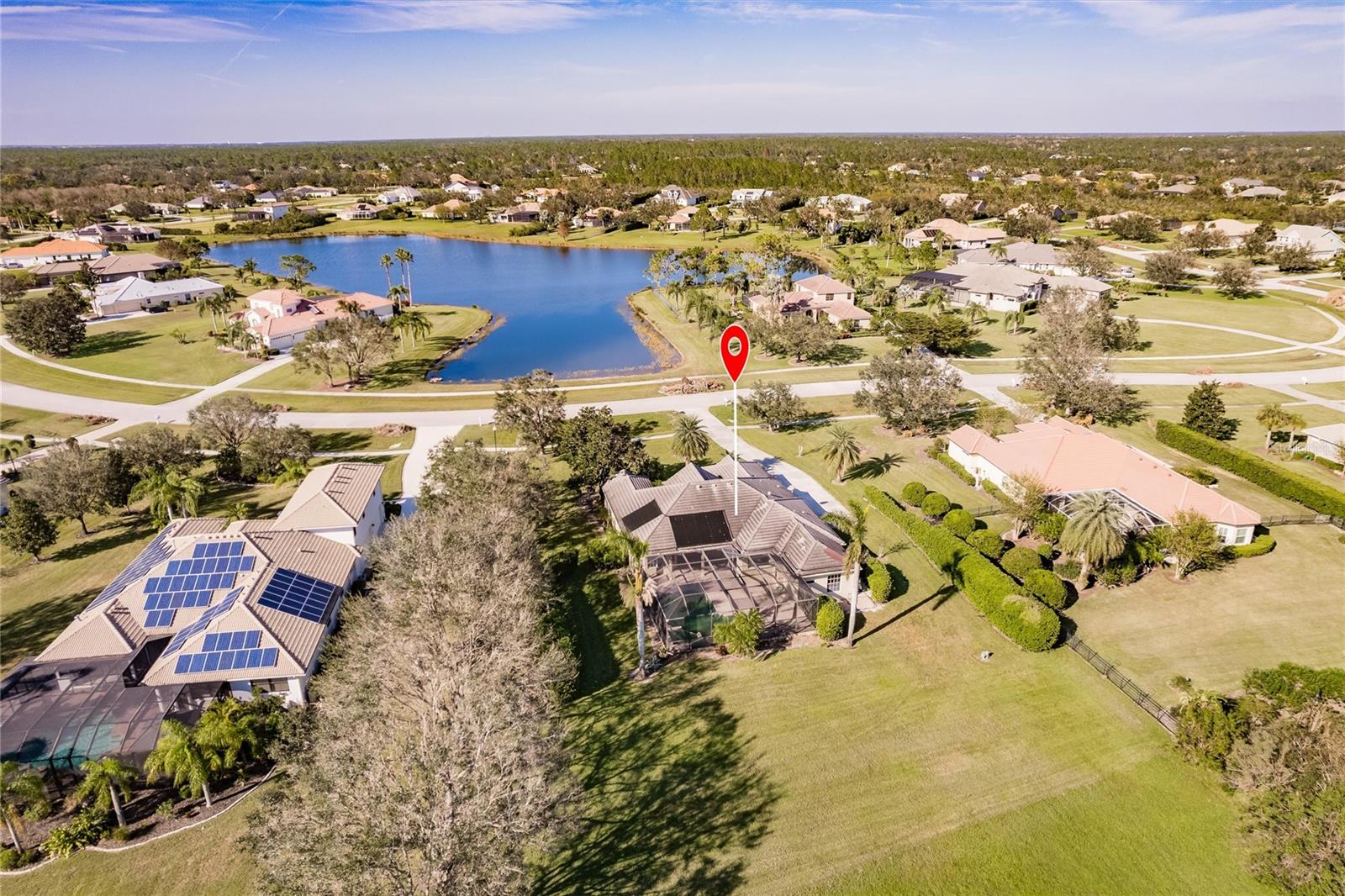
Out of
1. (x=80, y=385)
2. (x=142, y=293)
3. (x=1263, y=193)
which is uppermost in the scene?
(x=1263, y=193)

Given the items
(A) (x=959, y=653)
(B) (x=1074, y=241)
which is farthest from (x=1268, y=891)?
(B) (x=1074, y=241)

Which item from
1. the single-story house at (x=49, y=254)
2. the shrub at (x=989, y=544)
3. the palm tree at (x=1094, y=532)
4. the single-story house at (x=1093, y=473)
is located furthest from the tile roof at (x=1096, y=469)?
the single-story house at (x=49, y=254)

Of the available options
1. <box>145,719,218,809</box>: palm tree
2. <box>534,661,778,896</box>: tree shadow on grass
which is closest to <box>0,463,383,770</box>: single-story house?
<box>145,719,218,809</box>: palm tree

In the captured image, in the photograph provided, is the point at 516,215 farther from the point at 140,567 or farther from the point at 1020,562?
the point at 1020,562

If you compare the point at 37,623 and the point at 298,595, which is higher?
the point at 298,595

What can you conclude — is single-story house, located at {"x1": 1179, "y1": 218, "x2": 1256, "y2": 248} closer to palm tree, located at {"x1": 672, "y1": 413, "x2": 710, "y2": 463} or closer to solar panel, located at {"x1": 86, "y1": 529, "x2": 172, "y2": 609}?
palm tree, located at {"x1": 672, "y1": 413, "x2": 710, "y2": 463}

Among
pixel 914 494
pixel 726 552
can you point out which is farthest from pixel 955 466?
pixel 726 552

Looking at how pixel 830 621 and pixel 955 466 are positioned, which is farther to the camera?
pixel 955 466
